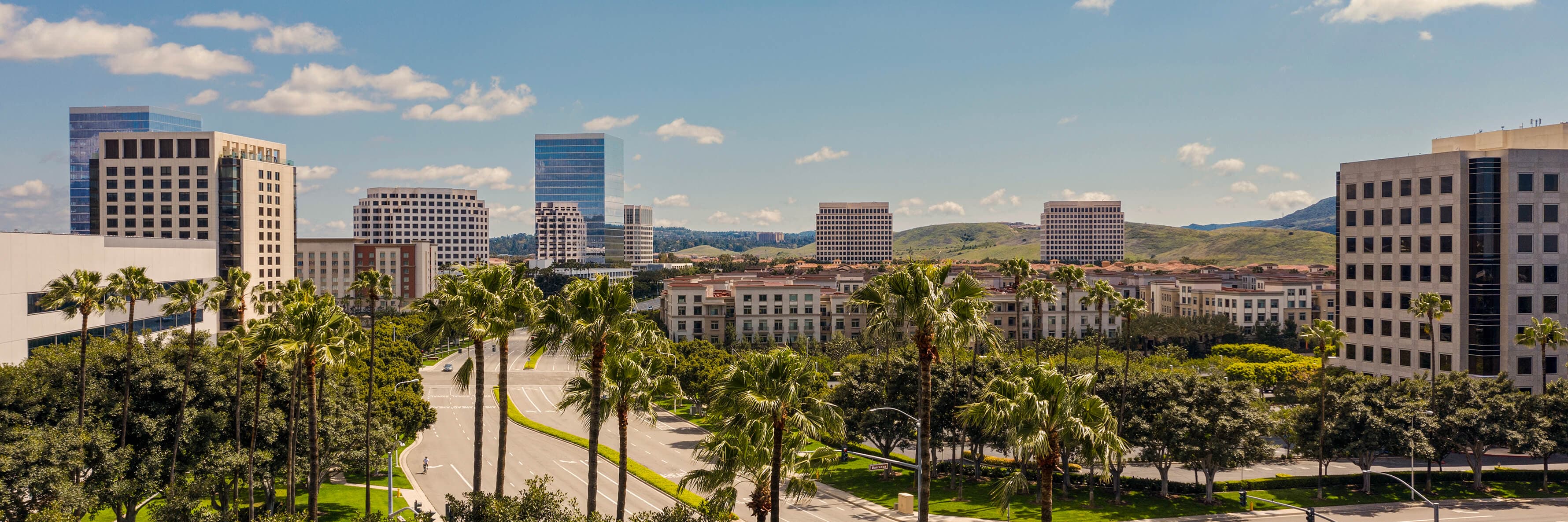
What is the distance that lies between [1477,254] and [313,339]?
3692 inches

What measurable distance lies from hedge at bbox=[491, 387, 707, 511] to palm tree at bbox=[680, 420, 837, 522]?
35.6 ft

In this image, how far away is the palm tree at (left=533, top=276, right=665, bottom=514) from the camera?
32.9 metres

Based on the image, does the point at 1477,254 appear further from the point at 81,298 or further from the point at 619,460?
the point at 81,298

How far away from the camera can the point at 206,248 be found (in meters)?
82.1

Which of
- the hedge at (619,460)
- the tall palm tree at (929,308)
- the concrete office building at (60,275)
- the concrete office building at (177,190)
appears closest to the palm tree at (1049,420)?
the tall palm tree at (929,308)

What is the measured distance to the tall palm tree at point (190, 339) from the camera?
43.0 m

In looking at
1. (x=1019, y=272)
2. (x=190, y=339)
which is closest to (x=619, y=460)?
(x=190, y=339)

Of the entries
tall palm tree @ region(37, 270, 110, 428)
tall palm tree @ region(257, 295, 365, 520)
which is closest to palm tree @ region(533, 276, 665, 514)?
tall palm tree @ region(257, 295, 365, 520)

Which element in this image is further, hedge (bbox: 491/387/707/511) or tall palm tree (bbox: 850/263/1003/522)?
hedge (bbox: 491/387/707/511)

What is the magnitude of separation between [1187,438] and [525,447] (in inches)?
2057

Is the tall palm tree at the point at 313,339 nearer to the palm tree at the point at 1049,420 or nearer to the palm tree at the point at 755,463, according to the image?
the palm tree at the point at 755,463

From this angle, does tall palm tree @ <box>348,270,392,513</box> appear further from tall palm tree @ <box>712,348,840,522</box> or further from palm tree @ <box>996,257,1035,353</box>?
palm tree @ <box>996,257,1035,353</box>

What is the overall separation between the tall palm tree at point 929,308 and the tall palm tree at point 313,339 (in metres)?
20.9

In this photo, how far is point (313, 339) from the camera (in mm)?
34312
